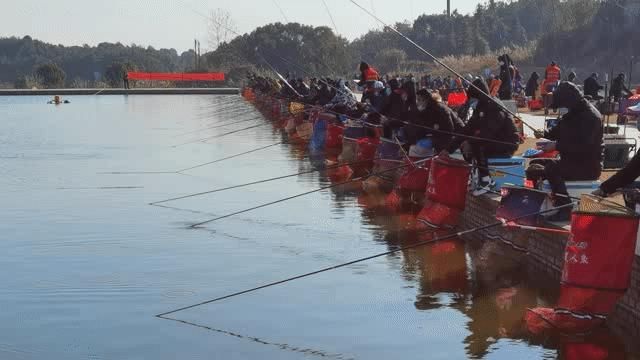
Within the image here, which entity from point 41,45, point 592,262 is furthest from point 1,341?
point 41,45

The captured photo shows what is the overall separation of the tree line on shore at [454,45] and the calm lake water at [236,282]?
3030 cm

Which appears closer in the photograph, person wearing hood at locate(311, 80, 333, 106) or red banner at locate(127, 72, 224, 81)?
person wearing hood at locate(311, 80, 333, 106)

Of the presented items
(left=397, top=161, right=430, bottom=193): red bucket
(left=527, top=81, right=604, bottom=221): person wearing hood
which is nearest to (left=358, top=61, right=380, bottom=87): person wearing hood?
(left=397, top=161, right=430, bottom=193): red bucket

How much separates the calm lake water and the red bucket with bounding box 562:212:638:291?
1.80 feet

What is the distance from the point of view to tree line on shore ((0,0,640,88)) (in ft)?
193

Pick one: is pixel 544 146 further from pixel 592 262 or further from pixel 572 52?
pixel 572 52

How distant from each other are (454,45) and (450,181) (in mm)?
72751

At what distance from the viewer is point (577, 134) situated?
416 inches

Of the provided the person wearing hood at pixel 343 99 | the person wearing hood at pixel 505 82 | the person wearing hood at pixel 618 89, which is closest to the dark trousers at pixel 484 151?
the person wearing hood at pixel 343 99

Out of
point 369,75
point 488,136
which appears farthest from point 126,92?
point 488,136

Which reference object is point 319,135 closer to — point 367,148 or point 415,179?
point 367,148

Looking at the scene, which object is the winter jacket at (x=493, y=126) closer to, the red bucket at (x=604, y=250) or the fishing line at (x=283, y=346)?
the red bucket at (x=604, y=250)

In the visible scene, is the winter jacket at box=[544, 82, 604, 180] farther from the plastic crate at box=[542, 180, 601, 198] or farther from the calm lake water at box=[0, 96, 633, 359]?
the calm lake water at box=[0, 96, 633, 359]

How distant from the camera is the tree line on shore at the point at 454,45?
5884cm
